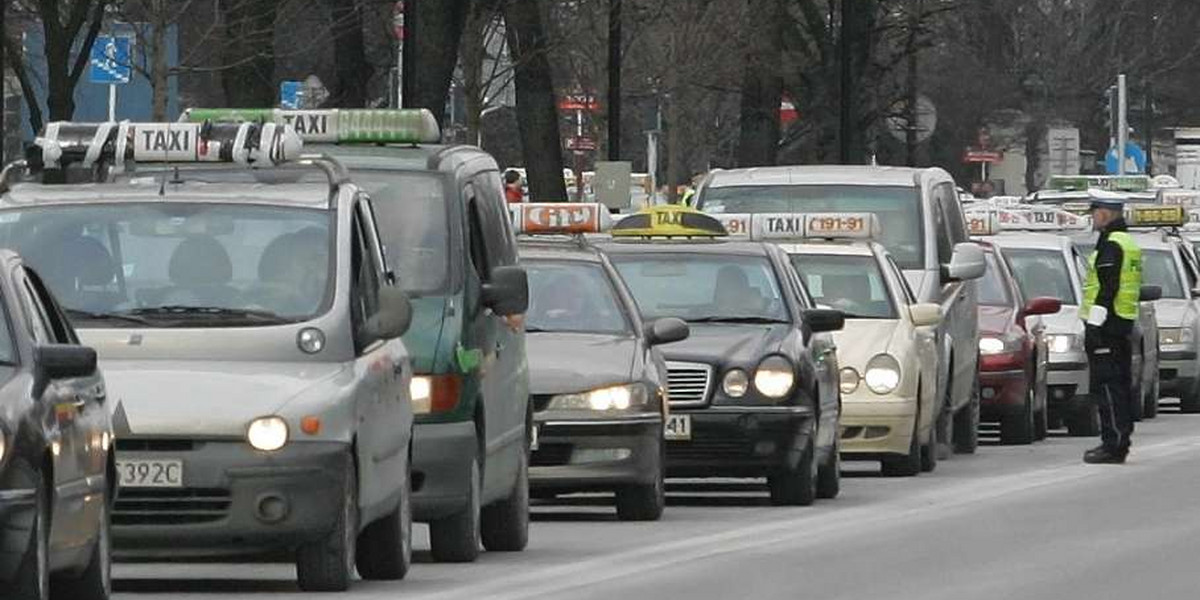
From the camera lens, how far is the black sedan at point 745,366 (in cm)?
2022

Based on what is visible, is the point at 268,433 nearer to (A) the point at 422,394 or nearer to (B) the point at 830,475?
(A) the point at 422,394

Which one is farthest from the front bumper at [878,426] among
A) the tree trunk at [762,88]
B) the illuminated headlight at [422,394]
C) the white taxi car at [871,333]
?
the tree trunk at [762,88]

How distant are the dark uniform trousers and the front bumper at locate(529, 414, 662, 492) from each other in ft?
23.9

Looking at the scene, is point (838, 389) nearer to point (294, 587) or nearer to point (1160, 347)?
point (294, 587)

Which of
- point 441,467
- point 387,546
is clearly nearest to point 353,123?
point 441,467

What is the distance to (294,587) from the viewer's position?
14.3m

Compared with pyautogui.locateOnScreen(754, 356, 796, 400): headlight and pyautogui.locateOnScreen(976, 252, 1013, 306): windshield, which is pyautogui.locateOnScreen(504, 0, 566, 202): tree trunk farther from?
pyautogui.locateOnScreen(754, 356, 796, 400): headlight

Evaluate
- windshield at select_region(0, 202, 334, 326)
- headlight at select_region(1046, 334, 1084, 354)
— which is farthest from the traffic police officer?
windshield at select_region(0, 202, 334, 326)

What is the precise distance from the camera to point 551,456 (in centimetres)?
1875

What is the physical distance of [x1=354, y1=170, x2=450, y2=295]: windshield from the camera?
16.1 metres

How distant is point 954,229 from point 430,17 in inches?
418

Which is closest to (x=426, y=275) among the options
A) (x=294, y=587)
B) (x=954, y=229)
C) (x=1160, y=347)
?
(x=294, y=587)

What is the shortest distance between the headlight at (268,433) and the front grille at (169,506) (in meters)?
0.21

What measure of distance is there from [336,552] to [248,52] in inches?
760
